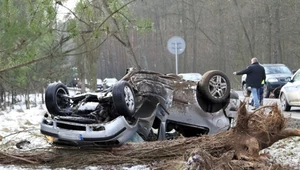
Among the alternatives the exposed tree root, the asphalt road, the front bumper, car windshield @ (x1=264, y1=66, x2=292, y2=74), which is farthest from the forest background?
car windshield @ (x1=264, y1=66, x2=292, y2=74)

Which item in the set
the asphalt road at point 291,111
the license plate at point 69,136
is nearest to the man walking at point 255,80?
the asphalt road at point 291,111

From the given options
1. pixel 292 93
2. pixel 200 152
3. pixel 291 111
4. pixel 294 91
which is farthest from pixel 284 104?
pixel 200 152

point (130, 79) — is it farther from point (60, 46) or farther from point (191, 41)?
point (191, 41)

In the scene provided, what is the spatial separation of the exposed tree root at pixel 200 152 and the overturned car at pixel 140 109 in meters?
0.22

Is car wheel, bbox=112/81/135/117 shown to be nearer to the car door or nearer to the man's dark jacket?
the man's dark jacket

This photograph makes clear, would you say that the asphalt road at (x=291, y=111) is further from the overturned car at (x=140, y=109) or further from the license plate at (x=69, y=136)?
the license plate at (x=69, y=136)

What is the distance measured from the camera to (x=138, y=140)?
Result: 21.5ft

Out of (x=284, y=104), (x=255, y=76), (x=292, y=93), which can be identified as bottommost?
(x=284, y=104)

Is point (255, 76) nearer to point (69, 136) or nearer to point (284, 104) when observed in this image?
point (284, 104)

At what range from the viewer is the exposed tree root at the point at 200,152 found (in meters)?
4.84

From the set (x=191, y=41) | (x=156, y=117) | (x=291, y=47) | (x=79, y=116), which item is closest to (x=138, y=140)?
(x=156, y=117)

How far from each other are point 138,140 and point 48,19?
2.36m

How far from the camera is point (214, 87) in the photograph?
23.2 feet

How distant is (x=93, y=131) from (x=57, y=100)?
130cm
